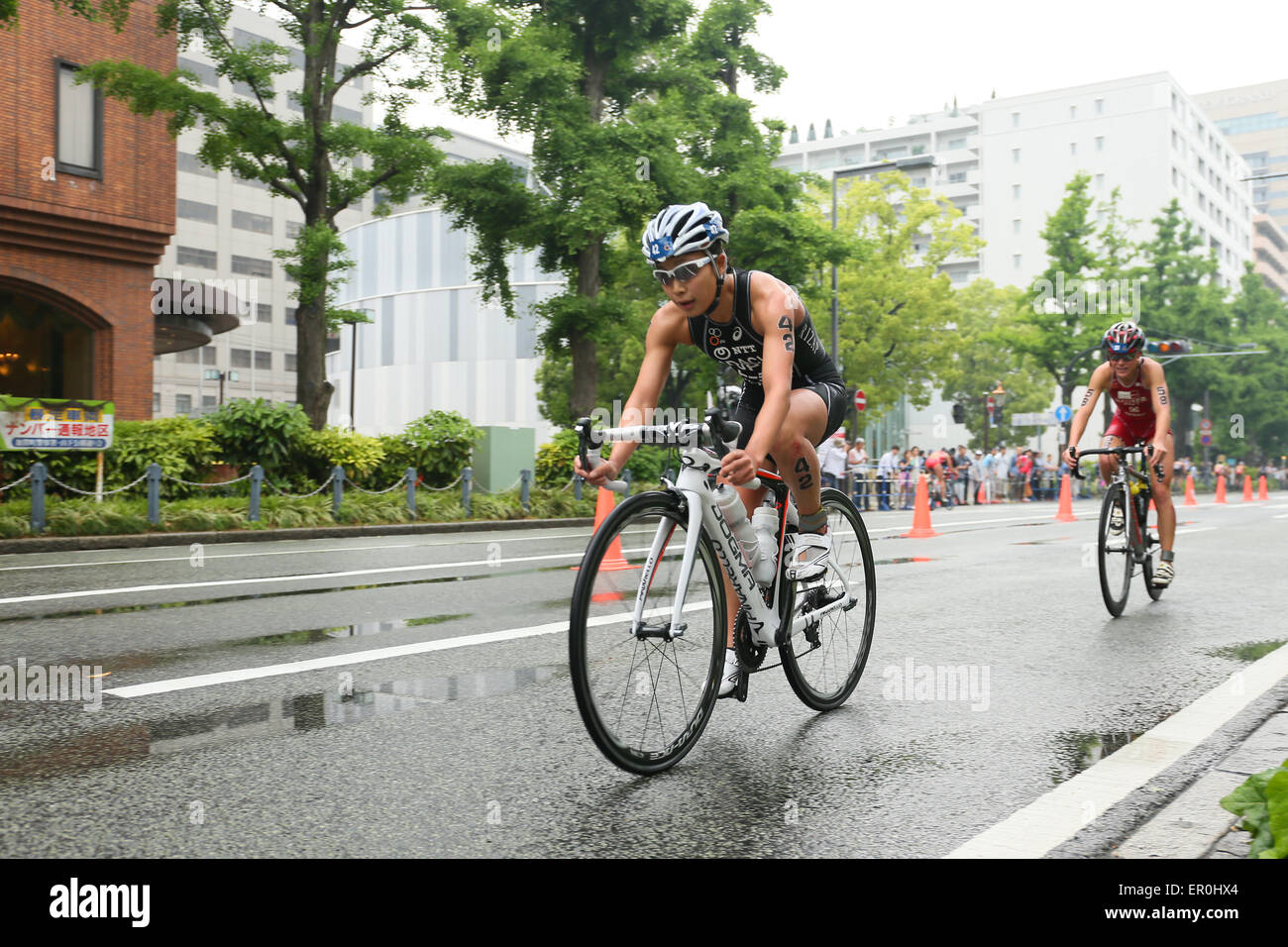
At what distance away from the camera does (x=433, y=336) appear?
56.1m

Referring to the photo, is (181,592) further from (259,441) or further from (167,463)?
(259,441)

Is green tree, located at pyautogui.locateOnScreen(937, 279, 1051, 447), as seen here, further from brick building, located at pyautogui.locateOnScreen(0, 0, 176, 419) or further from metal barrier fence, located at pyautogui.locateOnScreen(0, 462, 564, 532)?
brick building, located at pyautogui.locateOnScreen(0, 0, 176, 419)

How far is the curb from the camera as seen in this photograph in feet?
46.2

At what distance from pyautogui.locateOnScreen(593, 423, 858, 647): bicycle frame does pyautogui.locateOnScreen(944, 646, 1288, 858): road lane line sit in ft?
3.75

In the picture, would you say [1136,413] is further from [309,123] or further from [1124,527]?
[309,123]

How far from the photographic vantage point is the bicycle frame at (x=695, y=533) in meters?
3.67

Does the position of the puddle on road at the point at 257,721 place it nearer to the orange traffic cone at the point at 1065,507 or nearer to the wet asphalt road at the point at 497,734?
the wet asphalt road at the point at 497,734

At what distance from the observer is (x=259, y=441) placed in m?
19.8

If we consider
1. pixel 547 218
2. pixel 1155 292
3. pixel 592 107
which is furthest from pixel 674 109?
pixel 1155 292

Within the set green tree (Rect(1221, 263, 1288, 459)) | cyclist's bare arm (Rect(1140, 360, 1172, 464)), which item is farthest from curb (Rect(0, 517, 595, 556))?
green tree (Rect(1221, 263, 1288, 459))

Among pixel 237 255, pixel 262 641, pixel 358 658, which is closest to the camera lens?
pixel 358 658

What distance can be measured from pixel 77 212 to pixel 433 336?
112 ft

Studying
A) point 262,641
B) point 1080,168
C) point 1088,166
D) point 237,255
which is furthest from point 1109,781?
point 1088,166

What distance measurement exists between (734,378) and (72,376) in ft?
61.2
